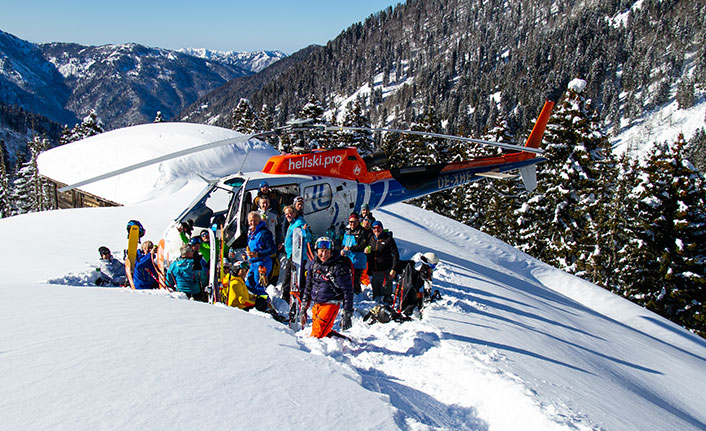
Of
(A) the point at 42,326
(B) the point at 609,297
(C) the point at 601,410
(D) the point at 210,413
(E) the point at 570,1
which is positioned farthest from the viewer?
(E) the point at 570,1

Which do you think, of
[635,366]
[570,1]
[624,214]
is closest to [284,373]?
[635,366]

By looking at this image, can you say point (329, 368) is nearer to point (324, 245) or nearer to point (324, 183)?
point (324, 245)

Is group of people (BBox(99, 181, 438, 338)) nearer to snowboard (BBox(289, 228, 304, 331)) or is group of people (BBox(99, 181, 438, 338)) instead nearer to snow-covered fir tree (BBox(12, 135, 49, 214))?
snowboard (BBox(289, 228, 304, 331))

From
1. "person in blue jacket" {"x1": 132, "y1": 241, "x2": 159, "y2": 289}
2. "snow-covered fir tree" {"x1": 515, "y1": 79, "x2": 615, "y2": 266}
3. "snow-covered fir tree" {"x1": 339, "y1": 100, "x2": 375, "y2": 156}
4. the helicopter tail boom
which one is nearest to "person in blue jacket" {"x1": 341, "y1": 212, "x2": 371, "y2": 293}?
"person in blue jacket" {"x1": 132, "y1": 241, "x2": 159, "y2": 289}

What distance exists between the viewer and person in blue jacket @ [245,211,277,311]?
7.00m

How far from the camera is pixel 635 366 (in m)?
6.82

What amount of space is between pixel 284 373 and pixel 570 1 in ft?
749

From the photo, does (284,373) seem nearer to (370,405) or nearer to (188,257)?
(370,405)

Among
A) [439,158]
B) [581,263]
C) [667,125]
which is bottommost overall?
[581,263]

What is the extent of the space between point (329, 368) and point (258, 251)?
3.47 metres

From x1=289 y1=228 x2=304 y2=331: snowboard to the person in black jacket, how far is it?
1.51 m

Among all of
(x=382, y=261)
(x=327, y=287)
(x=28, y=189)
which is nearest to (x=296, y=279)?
(x=327, y=287)

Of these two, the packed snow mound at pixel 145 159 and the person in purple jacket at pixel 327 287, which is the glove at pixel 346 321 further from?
the packed snow mound at pixel 145 159

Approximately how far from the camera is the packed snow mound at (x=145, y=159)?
63.0ft
